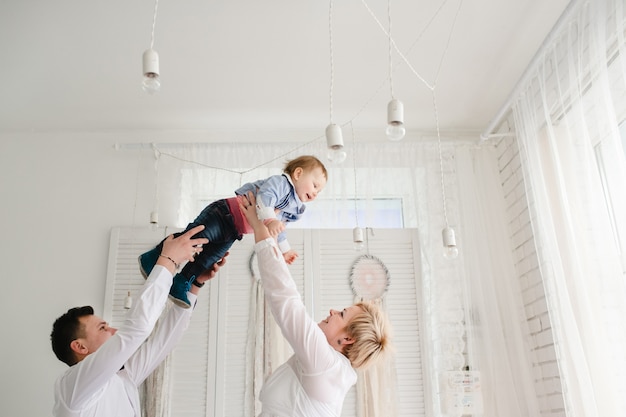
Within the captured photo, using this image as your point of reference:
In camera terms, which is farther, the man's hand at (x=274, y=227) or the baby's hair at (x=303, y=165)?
the baby's hair at (x=303, y=165)

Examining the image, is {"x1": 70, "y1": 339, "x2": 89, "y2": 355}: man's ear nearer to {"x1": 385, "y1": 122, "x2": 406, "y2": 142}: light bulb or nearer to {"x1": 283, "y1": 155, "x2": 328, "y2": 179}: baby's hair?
{"x1": 283, "y1": 155, "x2": 328, "y2": 179}: baby's hair

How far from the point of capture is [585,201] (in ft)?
9.23

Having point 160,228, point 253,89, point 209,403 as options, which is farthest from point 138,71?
point 209,403

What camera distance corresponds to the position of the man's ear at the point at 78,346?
248 cm

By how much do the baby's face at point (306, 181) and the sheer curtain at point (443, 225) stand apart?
0.93 meters

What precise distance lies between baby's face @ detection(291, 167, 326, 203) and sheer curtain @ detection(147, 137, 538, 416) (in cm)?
93

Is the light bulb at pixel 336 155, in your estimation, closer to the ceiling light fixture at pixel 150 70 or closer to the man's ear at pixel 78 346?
the ceiling light fixture at pixel 150 70

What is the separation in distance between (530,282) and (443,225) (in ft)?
2.19

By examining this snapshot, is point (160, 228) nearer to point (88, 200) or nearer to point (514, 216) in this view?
point (88, 200)

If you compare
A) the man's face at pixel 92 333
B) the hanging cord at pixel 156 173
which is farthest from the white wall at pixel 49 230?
the man's face at pixel 92 333

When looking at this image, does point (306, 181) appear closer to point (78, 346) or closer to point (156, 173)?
point (78, 346)

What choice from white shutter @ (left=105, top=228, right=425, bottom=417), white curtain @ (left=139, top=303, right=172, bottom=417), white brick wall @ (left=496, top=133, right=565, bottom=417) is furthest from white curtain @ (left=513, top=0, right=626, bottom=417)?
white curtain @ (left=139, top=303, right=172, bottom=417)

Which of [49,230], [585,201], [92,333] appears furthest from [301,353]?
[49,230]

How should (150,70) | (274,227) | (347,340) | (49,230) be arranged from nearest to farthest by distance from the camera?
1. (150,70)
2. (274,227)
3. (347,340)
4. (49,230)
